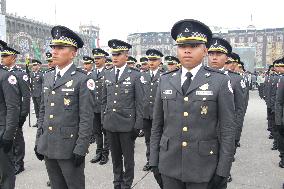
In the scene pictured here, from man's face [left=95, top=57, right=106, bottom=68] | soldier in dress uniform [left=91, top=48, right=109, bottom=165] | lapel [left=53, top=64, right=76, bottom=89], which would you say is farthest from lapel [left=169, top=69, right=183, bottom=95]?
man's face [left=95, top=57, right=106, bottom=68]

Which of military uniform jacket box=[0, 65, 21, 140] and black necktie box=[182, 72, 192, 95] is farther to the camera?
military uniform jacket box=[0, 65, 21, 140]

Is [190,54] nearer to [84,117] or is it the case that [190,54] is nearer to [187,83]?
[187,83]

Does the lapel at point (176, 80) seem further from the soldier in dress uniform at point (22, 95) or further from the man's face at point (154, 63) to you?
the man's face at point (154, 63)

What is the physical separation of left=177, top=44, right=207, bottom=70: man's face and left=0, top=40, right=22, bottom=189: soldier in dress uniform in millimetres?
2660

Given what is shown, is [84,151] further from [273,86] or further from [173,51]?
[173,51]

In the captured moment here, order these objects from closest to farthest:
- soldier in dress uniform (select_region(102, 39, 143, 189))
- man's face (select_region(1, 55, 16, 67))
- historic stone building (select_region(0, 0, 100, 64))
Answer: soldier in dress uniform (select_region(102, 39, 143, 189)), man's face (select_region(1, 55, 16, 67)), historic stone building (select_region(0, 0, 100, 64))

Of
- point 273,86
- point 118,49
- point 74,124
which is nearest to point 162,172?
point 74,124

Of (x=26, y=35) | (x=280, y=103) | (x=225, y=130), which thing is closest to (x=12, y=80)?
(x=225, y=130)

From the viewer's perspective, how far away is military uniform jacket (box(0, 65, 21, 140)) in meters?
4.45

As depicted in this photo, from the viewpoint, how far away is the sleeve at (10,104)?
4445 millimetres

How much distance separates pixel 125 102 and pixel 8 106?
A: 1968mm

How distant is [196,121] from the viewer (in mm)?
2957

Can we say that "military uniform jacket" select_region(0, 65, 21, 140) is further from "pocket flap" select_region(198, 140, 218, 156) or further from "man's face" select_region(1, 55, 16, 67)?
"pocket flap" select_region(198, 140, 218, 156)

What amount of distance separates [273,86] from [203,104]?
7459 millimetres
